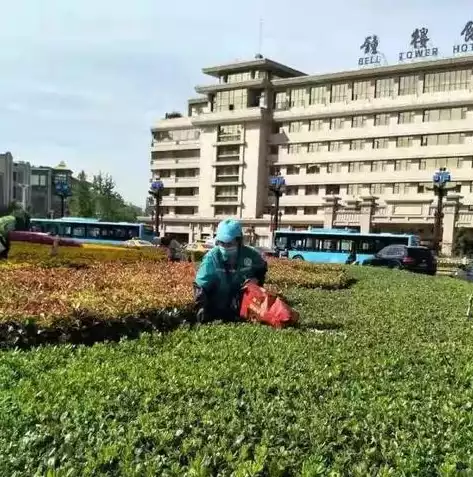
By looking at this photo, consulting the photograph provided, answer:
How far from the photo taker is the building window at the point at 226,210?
57.1 m

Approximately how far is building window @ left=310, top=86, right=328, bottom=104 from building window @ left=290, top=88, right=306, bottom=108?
2.71 feet

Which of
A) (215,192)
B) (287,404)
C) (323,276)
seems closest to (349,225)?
(215,192)

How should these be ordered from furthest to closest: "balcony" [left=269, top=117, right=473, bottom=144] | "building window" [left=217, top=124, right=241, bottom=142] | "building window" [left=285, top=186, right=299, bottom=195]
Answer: "building window" [left=217, top=124, right=241, bottom=142], "building window" [left=285, top=186, right=299, bottom=195], "balcony" [left=269, top=117, right=473, bottom=144]

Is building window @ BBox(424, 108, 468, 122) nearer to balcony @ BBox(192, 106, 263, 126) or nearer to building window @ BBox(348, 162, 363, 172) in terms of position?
building window @ BBox(348, 162, 363, 172)

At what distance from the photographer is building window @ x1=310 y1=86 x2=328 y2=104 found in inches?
2100

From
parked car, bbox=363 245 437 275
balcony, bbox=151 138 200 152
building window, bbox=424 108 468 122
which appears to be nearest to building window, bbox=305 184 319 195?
building window, bbox=424 108 468 122

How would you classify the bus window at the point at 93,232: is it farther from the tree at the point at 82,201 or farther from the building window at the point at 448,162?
the building window at the point at 448,162

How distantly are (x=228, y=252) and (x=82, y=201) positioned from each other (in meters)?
57.3

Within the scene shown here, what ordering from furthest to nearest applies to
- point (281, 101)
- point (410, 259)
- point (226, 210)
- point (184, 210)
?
point (184, 210)
point (226, 210)
point (281, 101)
point (410, 259)

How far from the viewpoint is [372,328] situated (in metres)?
5.90

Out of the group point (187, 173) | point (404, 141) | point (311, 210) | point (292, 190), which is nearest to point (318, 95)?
point (292, 190)

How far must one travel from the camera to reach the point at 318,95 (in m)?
53.7

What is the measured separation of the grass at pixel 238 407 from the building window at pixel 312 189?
1912 inches

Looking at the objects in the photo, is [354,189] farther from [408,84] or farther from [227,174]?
[227,174]
